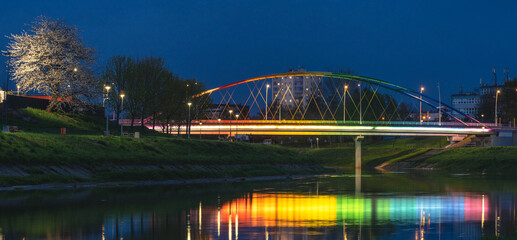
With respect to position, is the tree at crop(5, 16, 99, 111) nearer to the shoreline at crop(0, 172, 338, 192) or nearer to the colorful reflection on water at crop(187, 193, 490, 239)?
the shoreline at crop(0, 172, 338, 192)

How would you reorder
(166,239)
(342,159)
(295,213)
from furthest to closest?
(342,159) < (295,213) < (166,239)

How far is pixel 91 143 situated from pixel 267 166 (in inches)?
937

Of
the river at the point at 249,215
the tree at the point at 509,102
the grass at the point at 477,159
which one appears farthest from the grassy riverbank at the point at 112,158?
the tree at the point at 509,102

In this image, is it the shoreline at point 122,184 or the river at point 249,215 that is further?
the shoreline at point 122,184

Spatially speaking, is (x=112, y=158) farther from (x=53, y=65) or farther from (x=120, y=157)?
(x=53, y=65)

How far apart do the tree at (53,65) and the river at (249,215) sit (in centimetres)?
5162

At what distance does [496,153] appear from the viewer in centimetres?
11819

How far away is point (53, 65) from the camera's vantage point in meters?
96.3

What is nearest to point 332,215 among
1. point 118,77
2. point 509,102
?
Result: point 118,77

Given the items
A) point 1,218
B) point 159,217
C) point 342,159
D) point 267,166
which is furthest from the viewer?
point 342,159

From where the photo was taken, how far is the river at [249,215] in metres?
25.6

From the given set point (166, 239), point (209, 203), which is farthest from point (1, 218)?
point (209, 203)

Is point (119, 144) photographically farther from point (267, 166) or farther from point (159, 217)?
point (159, 217)

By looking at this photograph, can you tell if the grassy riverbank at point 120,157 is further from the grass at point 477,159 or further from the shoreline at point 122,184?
the shoreline at point 122,184
